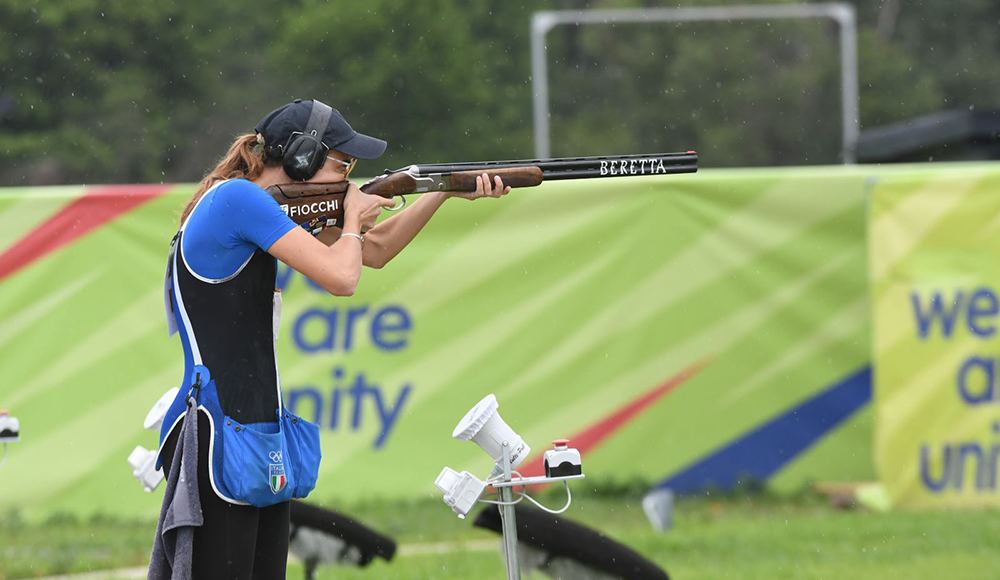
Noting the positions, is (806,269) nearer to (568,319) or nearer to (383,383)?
(568,319)

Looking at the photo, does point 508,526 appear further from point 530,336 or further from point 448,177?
point 530,336

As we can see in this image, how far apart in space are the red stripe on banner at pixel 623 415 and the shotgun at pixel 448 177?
14.1 ft

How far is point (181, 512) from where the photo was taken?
406cm

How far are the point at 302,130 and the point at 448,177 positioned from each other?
713 mm

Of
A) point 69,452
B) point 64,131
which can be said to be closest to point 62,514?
point 69,452

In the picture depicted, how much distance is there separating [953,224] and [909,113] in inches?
1737

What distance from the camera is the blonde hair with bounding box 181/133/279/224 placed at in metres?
4.33

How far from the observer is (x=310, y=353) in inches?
366

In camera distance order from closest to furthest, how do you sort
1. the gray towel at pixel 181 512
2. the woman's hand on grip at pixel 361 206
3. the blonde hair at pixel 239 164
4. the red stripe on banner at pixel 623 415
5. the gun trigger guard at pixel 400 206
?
the gray towel at pixel 181 512, the blonde hair at pixel 239 164, the woman's hand on grip at pixel 361 206, the gun trigger guard at pixel 400 206, the red stripe on banner at pixel 623 415

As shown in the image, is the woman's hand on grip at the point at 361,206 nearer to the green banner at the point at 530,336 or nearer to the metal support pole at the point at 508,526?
the metal support pole at the point at 508,526

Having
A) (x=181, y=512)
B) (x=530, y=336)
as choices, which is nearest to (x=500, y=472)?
(x=181, y=512)

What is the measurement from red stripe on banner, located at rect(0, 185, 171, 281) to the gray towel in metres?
5.29

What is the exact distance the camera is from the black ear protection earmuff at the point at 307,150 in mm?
4375

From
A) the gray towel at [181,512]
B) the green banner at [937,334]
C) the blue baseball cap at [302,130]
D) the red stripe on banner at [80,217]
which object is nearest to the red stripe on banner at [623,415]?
the green banner at [937,334]
